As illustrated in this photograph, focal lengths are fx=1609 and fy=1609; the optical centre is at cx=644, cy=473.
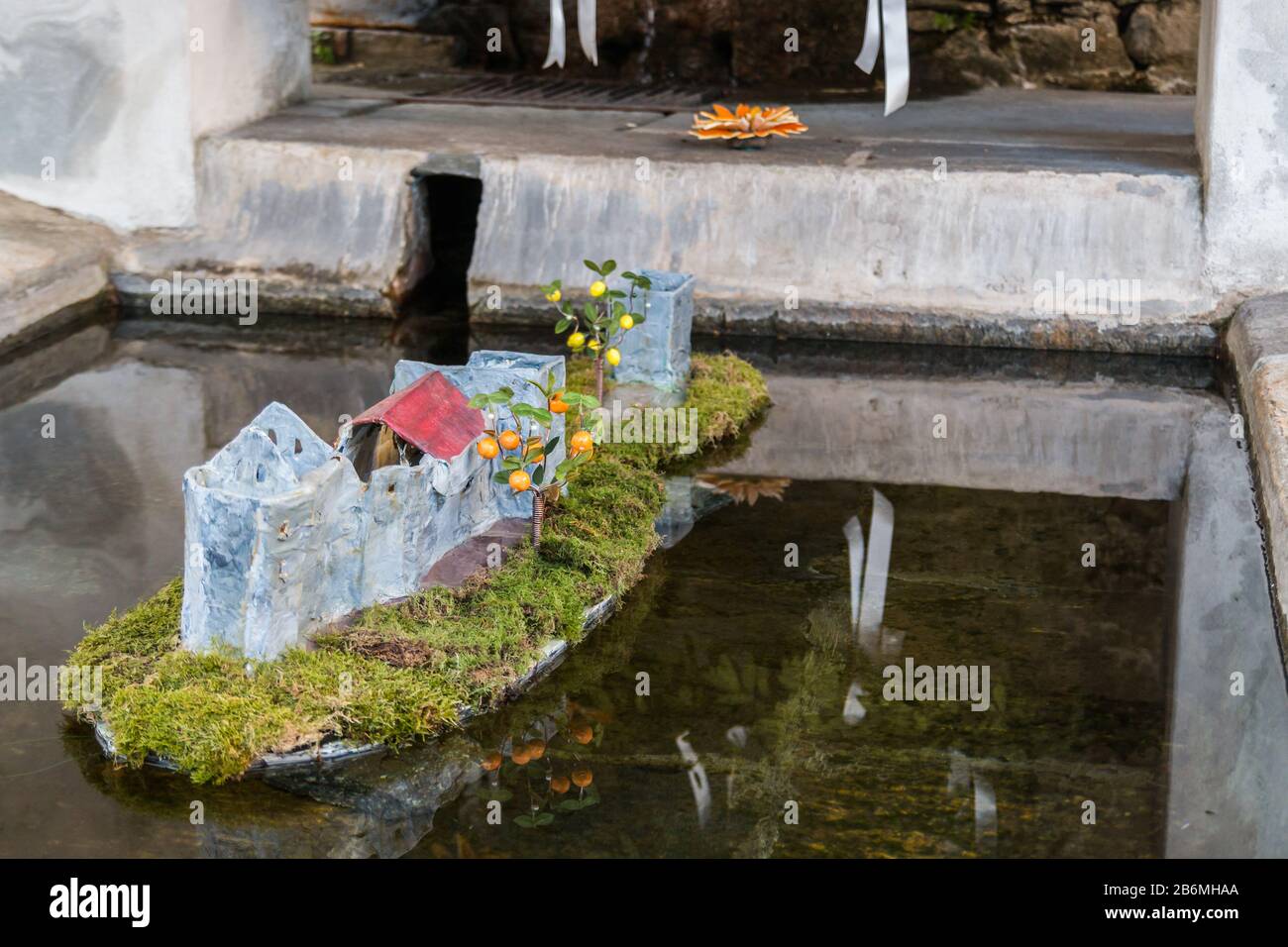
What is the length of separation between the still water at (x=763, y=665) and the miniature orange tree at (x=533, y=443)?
544mm

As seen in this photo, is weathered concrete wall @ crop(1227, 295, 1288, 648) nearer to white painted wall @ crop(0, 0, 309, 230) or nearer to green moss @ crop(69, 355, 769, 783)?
green moss @ crop(69, 355, 769, 783)

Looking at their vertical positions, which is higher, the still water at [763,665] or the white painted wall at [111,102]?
the white painted wall at [111,102]

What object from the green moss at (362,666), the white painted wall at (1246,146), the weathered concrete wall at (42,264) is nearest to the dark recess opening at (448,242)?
the weathered concrete wall at (42,264)

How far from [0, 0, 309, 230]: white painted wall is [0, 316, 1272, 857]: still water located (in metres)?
2.00

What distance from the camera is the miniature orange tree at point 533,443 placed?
570 centimetres

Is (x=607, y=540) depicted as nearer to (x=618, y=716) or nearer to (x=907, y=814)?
(x=618, y=716)

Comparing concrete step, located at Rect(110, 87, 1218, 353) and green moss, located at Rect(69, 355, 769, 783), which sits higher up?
concrete step, located at Rect(110, 87, 1218, 353)

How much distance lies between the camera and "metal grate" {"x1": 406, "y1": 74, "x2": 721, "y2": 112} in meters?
12.0

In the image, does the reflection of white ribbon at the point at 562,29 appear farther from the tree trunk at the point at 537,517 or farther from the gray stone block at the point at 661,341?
the tree trunk at the point at 537,517

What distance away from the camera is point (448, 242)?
1159cm

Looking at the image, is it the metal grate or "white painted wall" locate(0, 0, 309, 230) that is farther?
the metal grate

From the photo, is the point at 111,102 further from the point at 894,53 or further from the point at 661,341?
the point at 894,53

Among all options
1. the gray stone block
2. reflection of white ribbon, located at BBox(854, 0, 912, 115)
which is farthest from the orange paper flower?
the gray stone block

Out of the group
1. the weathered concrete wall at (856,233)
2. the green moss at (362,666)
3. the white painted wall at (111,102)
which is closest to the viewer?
the green moss at (362,666)
